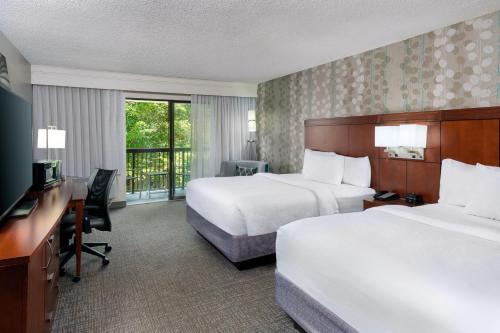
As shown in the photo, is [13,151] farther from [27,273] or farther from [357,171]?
[357,171]

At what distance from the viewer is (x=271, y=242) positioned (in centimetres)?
321

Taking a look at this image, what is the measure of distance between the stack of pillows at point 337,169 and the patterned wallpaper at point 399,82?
0.66 metres

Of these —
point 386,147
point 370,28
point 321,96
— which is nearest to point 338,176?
point 386,147

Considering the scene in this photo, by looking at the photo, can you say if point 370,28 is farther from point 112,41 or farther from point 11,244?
point 11,244

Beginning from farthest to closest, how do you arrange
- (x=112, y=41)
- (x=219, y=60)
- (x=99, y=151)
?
(x=99, y=151)
(x=219, y=60)
(x=112, y=41)

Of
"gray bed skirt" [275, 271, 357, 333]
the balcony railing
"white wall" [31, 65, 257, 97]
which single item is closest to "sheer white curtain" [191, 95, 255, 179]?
"white wall" [31, 65, 257, 97]

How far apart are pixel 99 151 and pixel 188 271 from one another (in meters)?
3.45

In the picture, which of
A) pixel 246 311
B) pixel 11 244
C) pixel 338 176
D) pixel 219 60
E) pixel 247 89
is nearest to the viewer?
pixel 11 244

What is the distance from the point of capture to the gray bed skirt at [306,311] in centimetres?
171

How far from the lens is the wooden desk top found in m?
1.37

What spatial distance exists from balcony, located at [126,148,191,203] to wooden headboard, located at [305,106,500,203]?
11.0ft

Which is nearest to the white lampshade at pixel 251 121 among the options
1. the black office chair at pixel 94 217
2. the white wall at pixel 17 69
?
the black office chair at pixel 94 217

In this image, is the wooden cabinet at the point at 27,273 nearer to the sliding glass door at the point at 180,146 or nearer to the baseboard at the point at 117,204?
the baseboard at the point at 117,204

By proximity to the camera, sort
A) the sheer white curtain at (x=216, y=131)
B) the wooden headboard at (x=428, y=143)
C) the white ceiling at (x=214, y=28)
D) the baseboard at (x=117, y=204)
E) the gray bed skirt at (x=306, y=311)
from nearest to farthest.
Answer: the gray bed skirt at (x=306, y=311) < the white ceiling at (x=214, y=28) < the wooden headboard at (x=428, y=143) < the baseboard at (x=117, y=204) < the sheer white curtain at (x=216, y=131)
